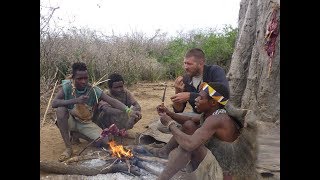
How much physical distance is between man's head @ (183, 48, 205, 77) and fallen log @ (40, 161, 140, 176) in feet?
3.11

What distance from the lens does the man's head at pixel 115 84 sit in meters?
3.80

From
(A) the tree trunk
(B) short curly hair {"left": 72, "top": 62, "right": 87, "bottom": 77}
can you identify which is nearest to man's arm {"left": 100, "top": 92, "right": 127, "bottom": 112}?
(B) short curly hair {"left": 72, "top": 62, "right": 87, "bottom": 77}

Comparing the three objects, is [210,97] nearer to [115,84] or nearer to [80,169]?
[115,84]

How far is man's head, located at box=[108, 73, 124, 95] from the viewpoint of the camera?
12.5ft

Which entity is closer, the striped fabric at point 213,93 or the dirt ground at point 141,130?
the striped fabric at point 213,93

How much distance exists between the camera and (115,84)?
3.82 metres

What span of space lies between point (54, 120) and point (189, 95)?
1.18 meters

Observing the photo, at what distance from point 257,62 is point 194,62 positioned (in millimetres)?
839

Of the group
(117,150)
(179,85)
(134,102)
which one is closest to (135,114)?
(134,102)

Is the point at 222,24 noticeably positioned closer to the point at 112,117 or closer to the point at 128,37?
the point at 128,37

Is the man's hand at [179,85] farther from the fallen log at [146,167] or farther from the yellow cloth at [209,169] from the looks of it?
the fallen log at [146,167]

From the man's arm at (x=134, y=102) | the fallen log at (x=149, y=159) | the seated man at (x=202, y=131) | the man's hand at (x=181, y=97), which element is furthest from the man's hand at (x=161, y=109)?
the fallen log at (x=149, y=159)

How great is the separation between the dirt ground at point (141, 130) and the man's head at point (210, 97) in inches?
6.0
